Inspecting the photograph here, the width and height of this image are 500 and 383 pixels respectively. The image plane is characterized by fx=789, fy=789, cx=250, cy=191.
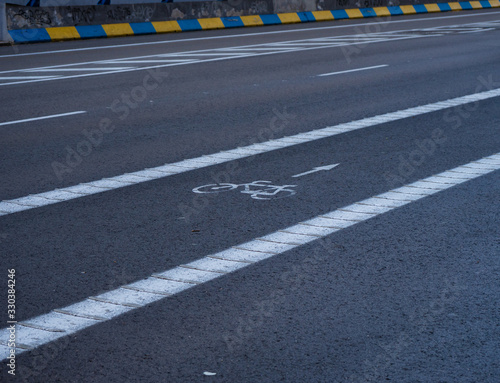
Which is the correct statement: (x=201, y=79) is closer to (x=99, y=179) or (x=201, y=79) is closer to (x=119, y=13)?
(x=99, y=179)

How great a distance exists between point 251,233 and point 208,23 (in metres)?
17.8

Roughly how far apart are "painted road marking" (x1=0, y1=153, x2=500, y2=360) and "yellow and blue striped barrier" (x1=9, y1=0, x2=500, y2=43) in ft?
47.1

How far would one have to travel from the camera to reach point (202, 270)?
446 cm

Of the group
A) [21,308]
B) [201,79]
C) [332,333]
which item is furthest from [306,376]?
[201,79]

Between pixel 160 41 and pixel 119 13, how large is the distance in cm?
212

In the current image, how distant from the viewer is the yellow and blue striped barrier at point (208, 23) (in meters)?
18.8

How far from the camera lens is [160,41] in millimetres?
18906

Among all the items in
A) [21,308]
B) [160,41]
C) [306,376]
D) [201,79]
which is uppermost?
[160,41]

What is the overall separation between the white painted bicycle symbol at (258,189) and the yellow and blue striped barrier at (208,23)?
13.5 m
